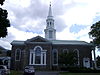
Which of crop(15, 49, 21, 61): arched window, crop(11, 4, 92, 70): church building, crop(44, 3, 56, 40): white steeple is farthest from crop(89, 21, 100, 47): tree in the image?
crop(44, 3, 56, 40): white steeple

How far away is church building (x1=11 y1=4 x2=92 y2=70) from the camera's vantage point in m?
48.3

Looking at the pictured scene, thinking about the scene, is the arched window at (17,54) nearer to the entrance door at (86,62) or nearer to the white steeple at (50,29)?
the white steeple at (50,29)

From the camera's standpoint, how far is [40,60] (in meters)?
48.4

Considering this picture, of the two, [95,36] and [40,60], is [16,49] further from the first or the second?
[95,36]

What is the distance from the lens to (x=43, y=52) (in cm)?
4875

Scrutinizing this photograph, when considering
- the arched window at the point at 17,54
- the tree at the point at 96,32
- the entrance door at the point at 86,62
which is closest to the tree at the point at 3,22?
the tree at the point at 96,32

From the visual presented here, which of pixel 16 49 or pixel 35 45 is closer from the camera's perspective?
pixel 35 45

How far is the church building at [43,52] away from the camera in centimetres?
4834

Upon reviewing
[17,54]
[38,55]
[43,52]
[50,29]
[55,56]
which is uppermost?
[50,29]

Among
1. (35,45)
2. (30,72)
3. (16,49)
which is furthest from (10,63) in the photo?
(30,72)

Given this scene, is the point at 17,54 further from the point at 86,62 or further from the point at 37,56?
the point at 86,62

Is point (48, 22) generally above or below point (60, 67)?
above

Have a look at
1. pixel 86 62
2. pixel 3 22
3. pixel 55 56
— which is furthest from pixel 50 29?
pixel 3 22

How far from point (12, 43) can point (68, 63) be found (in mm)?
15831
